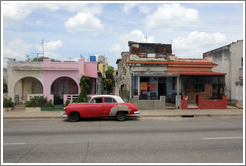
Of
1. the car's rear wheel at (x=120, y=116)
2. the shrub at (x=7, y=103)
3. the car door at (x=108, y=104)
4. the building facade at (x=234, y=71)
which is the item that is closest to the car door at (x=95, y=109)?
the car door at (x=108, y=104)

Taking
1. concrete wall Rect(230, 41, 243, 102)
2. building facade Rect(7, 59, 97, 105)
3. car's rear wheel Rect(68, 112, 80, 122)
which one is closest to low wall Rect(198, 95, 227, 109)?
concrete wall Rect(230, 41, 243, 102)

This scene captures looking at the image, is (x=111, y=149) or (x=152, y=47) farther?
(x=152, y=47)

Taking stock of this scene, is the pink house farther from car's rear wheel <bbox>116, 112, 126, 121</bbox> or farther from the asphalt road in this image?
the asphalt road

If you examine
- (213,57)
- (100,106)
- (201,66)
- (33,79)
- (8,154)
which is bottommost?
(8,154)

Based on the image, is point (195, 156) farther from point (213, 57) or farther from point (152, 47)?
point (213, 57)

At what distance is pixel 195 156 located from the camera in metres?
5.43

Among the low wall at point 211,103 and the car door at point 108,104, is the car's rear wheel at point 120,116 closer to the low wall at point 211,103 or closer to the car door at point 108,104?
the car door at point 108,104

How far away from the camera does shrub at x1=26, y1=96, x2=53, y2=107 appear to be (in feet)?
49.7

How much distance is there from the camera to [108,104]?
1127cm

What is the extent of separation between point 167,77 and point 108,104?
348 inches

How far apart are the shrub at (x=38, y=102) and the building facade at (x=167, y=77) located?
22.8ft

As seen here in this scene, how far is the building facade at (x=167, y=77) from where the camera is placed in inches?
659

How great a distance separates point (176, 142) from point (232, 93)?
14.0 meters

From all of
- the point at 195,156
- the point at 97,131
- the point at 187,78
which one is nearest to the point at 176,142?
the point at 195,156
